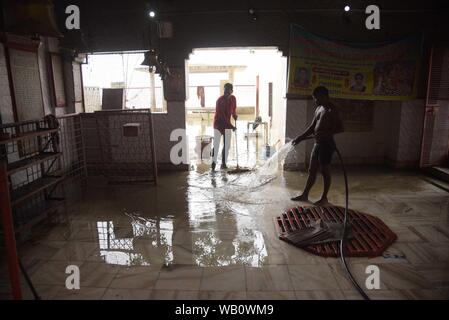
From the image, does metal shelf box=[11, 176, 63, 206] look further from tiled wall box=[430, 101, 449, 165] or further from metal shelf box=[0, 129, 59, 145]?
tiled wall box=[430, 101, 449, 165]

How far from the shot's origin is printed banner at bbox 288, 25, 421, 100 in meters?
7.49

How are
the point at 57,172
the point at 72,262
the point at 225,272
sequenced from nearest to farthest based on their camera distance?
the point at 225,272, the point at 72,262, the point at 57,172

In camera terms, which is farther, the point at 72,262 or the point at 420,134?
the point at 420,134

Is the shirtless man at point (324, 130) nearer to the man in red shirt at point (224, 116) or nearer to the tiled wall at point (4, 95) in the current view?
the man in red shirt at point (224, 116)

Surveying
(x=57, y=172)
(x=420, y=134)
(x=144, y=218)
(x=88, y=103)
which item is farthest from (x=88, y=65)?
(x=420, y=134)

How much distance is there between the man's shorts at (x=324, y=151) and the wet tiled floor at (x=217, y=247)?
2.78ft

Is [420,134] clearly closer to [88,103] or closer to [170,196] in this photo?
[170,196]

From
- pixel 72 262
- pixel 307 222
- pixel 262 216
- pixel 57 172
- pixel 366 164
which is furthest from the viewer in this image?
pixel 366 164

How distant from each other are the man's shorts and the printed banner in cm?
230

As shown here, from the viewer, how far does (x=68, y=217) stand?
5.55 meters

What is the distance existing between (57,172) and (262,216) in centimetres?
399

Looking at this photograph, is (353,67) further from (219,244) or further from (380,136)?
(219,244)

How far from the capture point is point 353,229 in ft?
15.8

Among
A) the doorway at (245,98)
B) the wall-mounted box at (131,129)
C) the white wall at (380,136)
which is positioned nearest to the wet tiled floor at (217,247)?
the wall-mounted box at (131,129)
